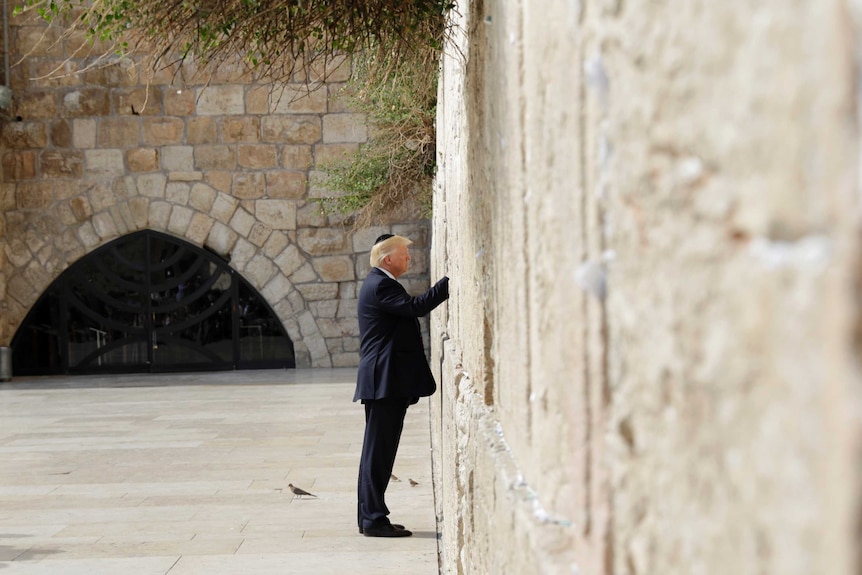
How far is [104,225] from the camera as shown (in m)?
11.5

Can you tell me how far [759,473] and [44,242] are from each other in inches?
474

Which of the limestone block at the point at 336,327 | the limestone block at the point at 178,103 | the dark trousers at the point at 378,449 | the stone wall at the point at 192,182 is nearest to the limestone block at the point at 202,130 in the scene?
the stone wall at the point at 192,182

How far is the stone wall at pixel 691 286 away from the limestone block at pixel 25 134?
11575 millimetres

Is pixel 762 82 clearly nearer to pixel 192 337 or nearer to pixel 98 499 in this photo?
pixel 98 499

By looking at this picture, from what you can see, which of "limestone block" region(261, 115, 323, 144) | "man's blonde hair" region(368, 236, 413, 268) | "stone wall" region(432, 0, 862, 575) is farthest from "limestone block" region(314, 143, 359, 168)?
"stone wall" region(432, 0, 862, 575)

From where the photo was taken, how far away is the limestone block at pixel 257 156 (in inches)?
455

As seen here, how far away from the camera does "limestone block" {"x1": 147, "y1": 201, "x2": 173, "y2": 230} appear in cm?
1156

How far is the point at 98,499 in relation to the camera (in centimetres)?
508

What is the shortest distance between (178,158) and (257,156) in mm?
922

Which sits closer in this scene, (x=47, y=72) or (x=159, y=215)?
(x=47, y=72)

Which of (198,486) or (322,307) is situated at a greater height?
(322,307)

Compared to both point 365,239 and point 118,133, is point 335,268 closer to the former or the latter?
point 365,239

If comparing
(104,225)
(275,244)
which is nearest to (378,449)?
(275,244)

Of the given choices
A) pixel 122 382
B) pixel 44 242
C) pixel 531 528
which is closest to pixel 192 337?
pixel 122 382
